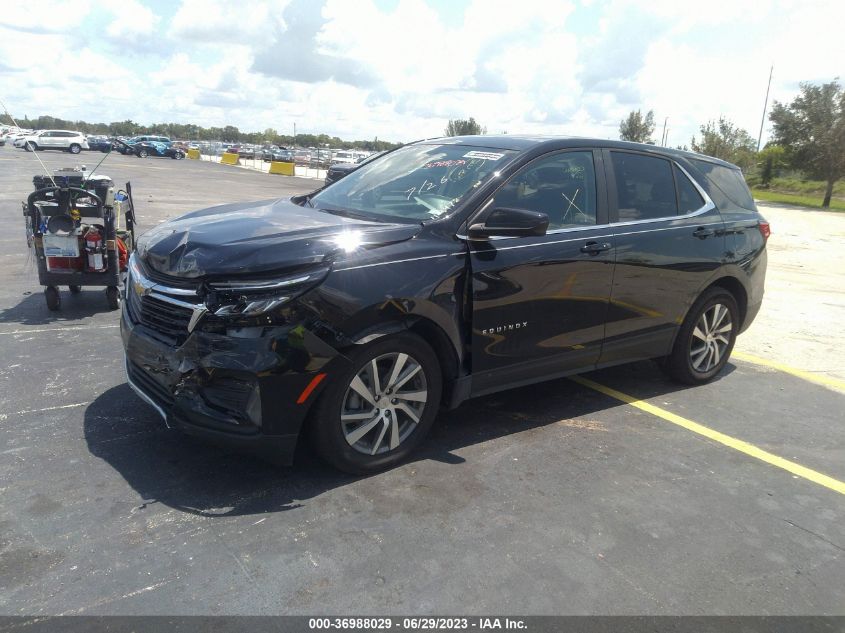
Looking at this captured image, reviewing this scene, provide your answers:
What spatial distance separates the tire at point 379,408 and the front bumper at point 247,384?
0.12 m

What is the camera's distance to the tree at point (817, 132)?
37.7 meters

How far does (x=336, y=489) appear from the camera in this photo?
376cm

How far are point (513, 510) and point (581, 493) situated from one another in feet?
1.56

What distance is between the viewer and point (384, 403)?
387cm

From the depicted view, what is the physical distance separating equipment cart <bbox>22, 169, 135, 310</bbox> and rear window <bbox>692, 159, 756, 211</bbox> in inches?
218

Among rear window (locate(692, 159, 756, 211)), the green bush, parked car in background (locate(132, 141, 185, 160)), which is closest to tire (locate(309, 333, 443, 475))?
rear window (locate(692, 159, 756, 211))

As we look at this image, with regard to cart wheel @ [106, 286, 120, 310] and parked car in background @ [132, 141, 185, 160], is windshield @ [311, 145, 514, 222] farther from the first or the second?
parked car in background @ [132, 141, 185, 160]

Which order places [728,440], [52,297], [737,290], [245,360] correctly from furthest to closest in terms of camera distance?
[52,297], [737,290], [728,440], [245,360]

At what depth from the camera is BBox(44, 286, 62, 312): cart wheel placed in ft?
22.4

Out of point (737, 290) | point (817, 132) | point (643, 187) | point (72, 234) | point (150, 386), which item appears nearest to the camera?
point (150, 386)

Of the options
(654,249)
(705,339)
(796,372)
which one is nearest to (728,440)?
(705,339)

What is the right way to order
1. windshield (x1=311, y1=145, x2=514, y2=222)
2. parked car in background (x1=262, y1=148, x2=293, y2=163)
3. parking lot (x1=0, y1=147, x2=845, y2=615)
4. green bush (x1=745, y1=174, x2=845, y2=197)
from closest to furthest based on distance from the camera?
parking lot (x1=0, y1=147, x2=845, y2=615), windshield (x1=311, y1=145, x2=514, y2=222), green bush (x1=745, y1=174, x2=845, y2=197), parked car in background (x1=262, y1=148, x2=293, y2=163)

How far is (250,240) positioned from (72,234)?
398cm

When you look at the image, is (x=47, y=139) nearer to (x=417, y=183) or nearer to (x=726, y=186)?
(x=417, y=183)
